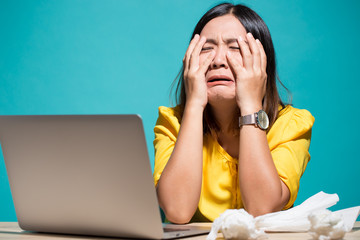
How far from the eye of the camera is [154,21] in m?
2.68

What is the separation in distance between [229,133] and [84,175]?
0.78 metres

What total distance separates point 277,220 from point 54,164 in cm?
38

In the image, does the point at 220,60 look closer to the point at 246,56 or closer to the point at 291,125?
the point at 246,56

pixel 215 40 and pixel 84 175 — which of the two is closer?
pixel 84 175

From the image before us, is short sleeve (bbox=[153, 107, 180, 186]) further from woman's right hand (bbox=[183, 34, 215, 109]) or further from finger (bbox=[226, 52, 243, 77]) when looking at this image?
finger (bbox=[226, 52, 243, 77])

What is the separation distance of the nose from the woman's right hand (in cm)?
1

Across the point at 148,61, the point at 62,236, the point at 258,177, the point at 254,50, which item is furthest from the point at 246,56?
the point at 148,61

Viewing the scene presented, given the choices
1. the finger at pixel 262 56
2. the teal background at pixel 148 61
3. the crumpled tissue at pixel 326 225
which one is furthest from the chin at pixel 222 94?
the teal background at pixel 148 61

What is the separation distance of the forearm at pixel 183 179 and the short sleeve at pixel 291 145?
22cm

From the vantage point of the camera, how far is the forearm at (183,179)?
1.15 m

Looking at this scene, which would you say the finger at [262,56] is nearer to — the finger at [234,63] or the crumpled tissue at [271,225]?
the finger at [234,63]

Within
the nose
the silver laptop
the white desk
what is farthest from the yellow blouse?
the silver laptop

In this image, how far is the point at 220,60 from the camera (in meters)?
1.33

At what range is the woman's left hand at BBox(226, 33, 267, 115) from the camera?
4.12 feet
